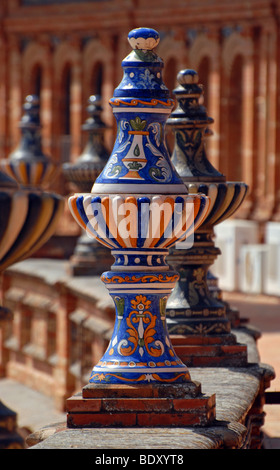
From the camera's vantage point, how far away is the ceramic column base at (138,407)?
16.7ft

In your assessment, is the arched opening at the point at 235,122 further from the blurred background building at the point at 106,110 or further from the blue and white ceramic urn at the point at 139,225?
the blue and white ceramic urn at the point at 139,225

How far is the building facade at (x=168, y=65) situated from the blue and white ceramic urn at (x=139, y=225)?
Result: 13.7m

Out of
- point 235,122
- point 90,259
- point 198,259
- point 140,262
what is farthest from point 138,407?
point 235,122

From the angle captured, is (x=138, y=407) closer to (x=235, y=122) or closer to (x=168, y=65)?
(x=235, y=122)

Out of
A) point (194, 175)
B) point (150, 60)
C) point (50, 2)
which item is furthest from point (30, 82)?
point (150, 60)

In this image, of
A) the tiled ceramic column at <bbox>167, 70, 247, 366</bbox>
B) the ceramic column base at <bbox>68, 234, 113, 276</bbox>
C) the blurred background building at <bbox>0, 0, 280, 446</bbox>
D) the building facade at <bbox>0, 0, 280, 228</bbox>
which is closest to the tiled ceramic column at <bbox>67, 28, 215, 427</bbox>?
the tiled ceramic column at <bbox>167, 70, 247, 366</bbox>

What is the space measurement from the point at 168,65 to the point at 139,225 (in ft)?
56.7

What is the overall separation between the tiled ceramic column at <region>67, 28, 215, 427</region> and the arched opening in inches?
609

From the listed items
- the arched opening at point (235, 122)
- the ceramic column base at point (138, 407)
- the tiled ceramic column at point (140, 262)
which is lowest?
the ceramic column base at point (138, 407)

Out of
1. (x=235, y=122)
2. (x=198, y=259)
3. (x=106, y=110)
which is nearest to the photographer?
(x=198, y=259)

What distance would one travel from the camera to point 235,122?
68.9 ft

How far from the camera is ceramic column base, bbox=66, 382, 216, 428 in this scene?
509 centimetres

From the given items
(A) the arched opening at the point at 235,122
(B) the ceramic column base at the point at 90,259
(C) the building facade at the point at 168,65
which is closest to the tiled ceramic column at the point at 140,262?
(B) the ceramic column base at the point at 90,259

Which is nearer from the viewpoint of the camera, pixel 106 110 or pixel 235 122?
pixel 235 122
